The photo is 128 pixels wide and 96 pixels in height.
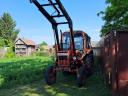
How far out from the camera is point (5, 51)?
71062 millimetres

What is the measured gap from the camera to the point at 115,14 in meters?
35.6

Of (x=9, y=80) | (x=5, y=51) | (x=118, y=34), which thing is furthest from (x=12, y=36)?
(x=118, y=34)

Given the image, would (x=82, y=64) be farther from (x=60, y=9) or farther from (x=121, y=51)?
(x=121, y=51)

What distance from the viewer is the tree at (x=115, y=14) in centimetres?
3344

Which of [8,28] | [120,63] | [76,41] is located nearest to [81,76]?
[76,41]

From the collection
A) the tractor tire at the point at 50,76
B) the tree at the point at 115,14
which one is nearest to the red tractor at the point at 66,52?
the tractor tire at the point at 50,76

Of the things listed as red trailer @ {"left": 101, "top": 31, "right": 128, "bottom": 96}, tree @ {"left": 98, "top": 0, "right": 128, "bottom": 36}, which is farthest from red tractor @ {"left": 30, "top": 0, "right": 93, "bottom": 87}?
tree @ {"left": 98, "top": 0, "right": 128, "bottom": 36}

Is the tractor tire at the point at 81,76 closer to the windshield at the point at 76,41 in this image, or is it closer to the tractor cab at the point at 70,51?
the tractor cab at the point at 70,51

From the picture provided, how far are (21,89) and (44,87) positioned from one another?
1018 mm

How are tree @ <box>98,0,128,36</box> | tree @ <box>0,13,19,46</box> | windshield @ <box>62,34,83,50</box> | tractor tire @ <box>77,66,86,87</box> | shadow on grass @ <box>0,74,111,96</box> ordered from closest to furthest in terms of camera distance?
shadow on grass @ <box>0,74,111,96</box> < tractor tire @ <box>77,66,86,87</box> < windshield @ <box>62,34,83,50</box> < tree @ <box>98,0,128,36</box> < tree @ <box>0,13,19,46</box>

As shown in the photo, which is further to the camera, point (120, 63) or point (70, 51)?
point (70, 51)

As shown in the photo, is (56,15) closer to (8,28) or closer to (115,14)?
(115,14)

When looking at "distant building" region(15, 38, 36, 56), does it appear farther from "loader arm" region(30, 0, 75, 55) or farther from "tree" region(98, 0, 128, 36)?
"loader arm" region(30, 0, 75, 55)

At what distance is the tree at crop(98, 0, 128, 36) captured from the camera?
3344 centimetres
